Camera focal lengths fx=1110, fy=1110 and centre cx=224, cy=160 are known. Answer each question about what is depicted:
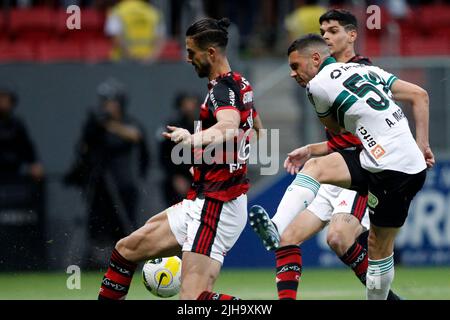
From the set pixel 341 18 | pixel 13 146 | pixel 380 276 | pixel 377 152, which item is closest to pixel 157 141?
pixel 13 146

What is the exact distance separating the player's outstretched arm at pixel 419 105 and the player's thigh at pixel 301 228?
3.98 feet

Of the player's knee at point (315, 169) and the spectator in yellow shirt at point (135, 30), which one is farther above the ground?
the spectator in yellow shirt at point (135, 30)

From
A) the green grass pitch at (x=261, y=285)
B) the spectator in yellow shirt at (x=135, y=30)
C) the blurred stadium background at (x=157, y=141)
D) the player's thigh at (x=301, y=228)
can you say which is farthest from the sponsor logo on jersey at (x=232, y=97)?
the spectator in yellow shirt at (x=135, y=30)

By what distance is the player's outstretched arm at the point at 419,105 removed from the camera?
780cm

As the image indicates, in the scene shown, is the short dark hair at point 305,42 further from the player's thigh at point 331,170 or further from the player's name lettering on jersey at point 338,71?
the player's thigh at point 331,170

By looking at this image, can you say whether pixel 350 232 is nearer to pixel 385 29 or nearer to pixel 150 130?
pixel 150 130

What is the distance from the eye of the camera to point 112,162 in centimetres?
1399

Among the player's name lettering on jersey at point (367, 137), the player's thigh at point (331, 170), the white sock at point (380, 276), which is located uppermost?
the player's name lettering on jersey at point (367, 137)

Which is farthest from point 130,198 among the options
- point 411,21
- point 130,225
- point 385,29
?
point 411,21

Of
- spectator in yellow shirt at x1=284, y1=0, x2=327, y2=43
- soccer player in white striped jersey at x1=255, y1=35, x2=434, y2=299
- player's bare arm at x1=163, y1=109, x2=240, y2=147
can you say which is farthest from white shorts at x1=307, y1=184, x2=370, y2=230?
spectator in yellow shirt at x1=284, y1=0, x2=327, y2=43

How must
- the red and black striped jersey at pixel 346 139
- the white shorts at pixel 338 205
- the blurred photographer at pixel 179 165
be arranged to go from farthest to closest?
the blurred photographer at pixel 179 165
the white shorts at pixel 338 205
the red and black striped jersey at pixel 346 139

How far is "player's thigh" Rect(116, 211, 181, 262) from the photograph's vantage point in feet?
24.2

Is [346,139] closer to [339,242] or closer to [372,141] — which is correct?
[339,242]

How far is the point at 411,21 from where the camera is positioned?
17594 millimetres
